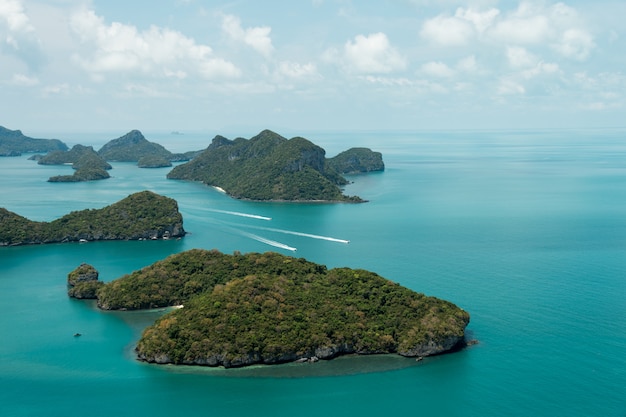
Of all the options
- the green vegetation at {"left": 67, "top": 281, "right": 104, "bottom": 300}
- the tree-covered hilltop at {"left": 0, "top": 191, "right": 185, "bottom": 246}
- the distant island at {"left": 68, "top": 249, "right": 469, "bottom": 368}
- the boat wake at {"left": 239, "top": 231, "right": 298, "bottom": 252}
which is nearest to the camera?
the distant island at {"left": 68, "top": 249, "right": 469, "bottom": 368}

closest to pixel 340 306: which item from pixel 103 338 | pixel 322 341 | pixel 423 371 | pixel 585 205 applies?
pixel 322 341

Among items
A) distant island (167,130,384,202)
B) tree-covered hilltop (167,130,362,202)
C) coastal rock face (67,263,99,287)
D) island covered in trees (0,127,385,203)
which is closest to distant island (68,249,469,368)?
coastal rock face (67,263,99,287)

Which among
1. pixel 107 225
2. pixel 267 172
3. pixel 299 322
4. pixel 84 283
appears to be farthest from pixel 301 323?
pixel 267 172

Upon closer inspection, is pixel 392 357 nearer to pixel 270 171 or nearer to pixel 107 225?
pixel 107 225

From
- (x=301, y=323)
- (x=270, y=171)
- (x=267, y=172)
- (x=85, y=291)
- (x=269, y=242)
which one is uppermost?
(x=270, y=171)

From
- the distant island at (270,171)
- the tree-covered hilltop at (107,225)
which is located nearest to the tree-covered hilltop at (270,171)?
the distant island at (270,171)

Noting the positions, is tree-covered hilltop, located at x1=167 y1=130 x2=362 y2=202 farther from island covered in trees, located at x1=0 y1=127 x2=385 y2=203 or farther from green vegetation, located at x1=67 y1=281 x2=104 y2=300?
green vegetation, located at x1=67 y1=281 x2=104 y2=300

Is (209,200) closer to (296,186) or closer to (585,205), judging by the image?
(296,186)

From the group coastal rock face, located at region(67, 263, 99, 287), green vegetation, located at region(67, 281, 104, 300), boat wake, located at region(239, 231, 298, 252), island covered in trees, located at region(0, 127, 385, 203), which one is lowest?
green vegetation, located at region(67, 281, 104, 300)
